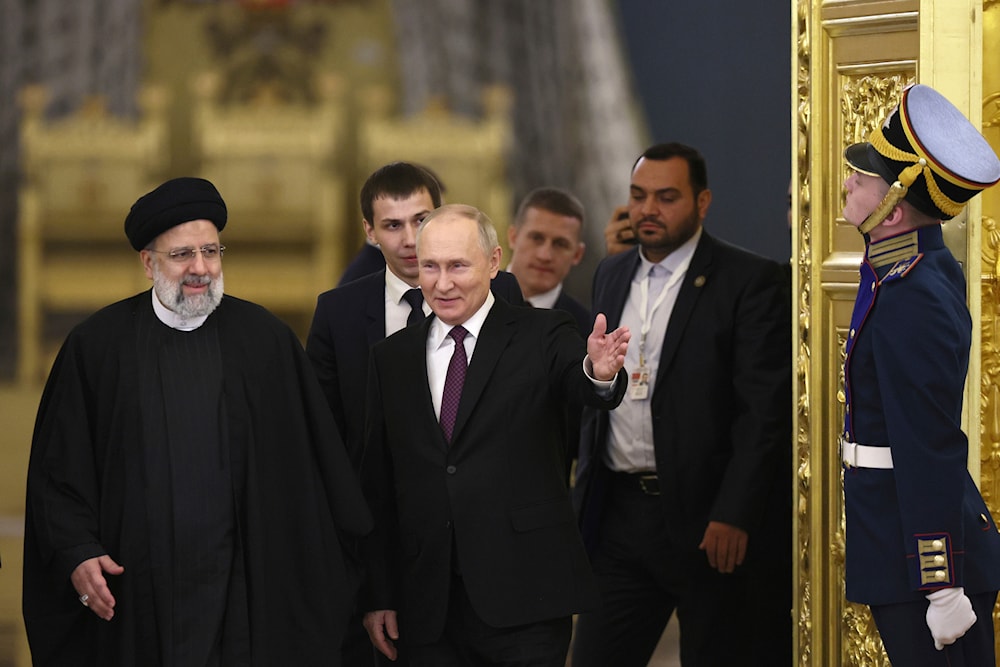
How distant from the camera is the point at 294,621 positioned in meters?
3.43

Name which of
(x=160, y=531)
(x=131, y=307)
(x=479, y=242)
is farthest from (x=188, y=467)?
(x=479, y=242)

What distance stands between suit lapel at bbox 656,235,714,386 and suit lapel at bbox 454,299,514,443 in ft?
3.63

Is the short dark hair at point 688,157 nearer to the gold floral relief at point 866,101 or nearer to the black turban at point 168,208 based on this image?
the gold floral relief at point 866,101

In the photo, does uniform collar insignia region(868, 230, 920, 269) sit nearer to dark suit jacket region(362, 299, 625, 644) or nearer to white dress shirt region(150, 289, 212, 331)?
dark suit jacket region(362, 299, 625, 644)

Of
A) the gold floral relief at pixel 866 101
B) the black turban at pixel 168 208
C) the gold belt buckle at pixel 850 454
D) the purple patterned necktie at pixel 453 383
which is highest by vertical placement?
the gold floral relief at pixel 866 101

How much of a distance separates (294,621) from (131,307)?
0.85 meters

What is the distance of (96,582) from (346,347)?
1109mm

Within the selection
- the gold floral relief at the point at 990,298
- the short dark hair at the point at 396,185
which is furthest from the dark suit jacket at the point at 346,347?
the gold floral relief at the point at 990,298

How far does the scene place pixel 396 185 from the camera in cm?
403

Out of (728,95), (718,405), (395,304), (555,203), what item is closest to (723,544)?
(718,405)

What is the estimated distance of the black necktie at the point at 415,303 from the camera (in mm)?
4000

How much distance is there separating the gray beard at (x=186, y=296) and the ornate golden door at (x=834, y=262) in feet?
5.23

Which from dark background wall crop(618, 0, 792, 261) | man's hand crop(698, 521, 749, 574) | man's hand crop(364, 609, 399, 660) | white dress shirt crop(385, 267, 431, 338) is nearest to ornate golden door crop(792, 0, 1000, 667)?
man's hand crop(698, 521, 749, 574)

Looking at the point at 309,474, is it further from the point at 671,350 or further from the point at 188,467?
the point at 671,350
